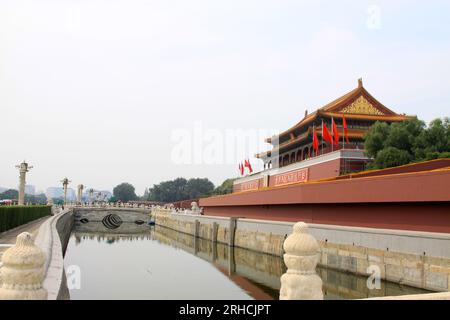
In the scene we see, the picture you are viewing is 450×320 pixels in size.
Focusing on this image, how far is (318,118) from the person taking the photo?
34969 millimetres

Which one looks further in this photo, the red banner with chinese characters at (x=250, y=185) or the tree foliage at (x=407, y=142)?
the red banner with chinese characters at (x=250, y=185)

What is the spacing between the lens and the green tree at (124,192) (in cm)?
13112

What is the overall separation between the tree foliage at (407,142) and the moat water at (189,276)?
A: 8.63 metres

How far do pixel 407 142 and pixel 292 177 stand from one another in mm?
9477

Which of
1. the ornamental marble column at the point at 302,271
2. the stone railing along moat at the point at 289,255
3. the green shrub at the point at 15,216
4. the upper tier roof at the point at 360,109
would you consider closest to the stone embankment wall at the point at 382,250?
the stone railing along moat at the point at 289,255

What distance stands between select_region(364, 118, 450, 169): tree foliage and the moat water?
8625 mm

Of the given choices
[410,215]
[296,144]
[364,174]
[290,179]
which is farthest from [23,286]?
[296,144]

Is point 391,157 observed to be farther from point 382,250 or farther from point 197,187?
point 197,187

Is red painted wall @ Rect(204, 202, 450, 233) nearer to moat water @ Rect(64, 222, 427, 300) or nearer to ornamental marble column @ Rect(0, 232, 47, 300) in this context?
moat water @ Rect(64, 222, 427, 300)

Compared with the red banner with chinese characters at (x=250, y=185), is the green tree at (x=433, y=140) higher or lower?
higher

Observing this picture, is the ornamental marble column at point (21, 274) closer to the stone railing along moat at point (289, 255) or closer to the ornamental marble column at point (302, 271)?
the stone railing along moat at point (289, 255)

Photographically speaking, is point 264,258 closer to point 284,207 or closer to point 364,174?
point 284,207

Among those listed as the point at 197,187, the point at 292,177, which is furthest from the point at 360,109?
the point at 197,187

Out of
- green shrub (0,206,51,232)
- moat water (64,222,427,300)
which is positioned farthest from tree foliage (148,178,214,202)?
moat water (64,222,427,300)
